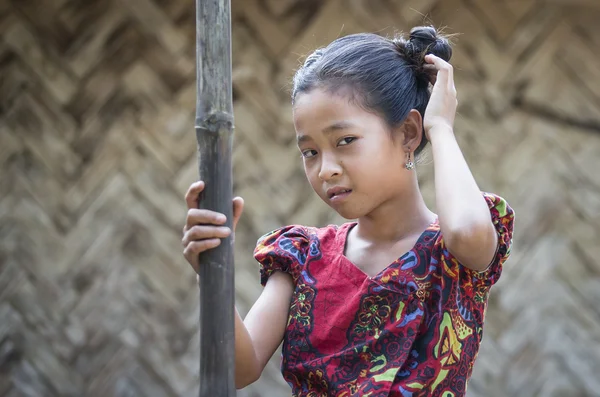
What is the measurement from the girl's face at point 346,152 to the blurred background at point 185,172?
1029 millimetres

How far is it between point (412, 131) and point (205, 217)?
491 mm

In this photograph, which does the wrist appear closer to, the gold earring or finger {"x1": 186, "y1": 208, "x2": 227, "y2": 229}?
the gold earring

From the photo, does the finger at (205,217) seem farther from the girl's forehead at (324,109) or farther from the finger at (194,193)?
the girl's forehead at (324,109)

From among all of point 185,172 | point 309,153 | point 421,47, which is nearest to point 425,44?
point 421,47

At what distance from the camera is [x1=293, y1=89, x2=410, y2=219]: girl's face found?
1.72 meters

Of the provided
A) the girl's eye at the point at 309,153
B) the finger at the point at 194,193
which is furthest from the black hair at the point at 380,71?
the finger at the point at 194,193

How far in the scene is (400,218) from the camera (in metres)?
1.85

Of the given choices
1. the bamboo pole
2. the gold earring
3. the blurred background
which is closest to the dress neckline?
the gold earring

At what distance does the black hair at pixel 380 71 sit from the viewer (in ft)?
5.88

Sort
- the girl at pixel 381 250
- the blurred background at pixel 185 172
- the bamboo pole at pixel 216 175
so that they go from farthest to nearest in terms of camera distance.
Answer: the blurred background at pixel 185 172
the girl at pixel 381 250
the bamboo pole at pixel 216 175

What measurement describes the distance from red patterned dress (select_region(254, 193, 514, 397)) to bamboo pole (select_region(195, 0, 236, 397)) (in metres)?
0.29

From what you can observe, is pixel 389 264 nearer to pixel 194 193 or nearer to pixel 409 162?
pixel 409 162

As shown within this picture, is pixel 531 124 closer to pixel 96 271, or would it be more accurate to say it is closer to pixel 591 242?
pixel 591 242

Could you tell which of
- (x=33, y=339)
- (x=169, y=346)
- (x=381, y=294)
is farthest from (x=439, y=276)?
(x=33, y=339)
